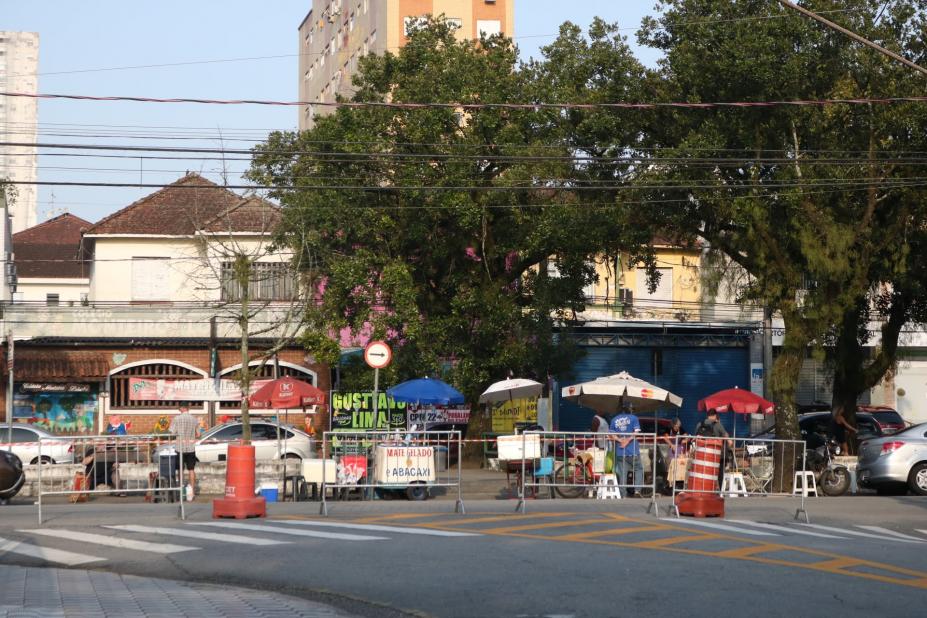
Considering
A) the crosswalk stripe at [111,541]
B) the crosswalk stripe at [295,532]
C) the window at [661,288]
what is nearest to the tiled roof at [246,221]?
the window at [661,288]

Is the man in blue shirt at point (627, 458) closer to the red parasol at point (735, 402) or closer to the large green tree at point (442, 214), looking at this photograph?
the red parasol at point (735, 402)

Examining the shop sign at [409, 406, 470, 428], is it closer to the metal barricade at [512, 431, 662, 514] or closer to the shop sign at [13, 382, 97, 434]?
the shop sign at [13, 382, 97, 434]

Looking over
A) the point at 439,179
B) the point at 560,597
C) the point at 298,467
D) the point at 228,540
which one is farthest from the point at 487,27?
the point at 560,597

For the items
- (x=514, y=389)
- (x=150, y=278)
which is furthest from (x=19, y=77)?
(x=514, y=389)

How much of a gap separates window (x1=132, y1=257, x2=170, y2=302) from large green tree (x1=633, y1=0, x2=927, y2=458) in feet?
70.2

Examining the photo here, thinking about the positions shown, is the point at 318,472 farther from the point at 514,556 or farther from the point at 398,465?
the point at 514,556

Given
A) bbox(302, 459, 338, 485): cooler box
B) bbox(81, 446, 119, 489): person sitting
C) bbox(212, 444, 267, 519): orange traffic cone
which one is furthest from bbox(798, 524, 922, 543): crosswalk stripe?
bbox(81, 446, 119, 489): person sitting

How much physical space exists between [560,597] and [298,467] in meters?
12.7

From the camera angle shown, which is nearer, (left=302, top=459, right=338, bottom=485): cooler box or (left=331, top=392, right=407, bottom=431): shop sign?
(left=302, top=459, right=338, bottom=485): cooler box

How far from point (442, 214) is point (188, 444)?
39.8 ft

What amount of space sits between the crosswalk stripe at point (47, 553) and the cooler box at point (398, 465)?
256 inches

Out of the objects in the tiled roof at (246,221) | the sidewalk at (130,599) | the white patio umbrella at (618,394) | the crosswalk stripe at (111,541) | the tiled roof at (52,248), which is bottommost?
the sidewalk at (130,599)

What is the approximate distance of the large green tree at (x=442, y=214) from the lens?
1161 inches

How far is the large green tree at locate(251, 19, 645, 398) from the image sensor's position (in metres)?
29.5
